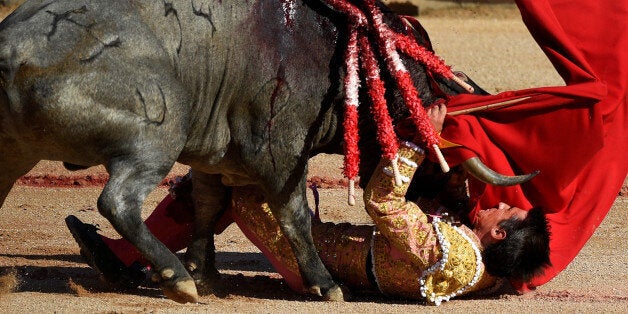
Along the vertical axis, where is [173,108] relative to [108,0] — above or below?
below

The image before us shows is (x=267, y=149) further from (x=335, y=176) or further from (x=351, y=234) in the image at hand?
(x=335, y=176)

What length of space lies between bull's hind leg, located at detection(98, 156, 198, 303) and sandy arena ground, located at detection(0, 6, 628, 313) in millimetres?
285

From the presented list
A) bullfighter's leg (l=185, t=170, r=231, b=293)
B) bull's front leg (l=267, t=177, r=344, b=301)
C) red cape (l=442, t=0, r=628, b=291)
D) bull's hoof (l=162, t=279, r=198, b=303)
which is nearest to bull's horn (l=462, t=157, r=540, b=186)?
red cape (l=442, t=0, r=628, b=291)

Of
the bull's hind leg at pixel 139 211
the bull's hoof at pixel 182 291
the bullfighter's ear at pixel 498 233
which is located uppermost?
the bull's hind leg at pixel 139 211

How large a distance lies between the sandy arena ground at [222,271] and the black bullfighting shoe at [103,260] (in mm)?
64

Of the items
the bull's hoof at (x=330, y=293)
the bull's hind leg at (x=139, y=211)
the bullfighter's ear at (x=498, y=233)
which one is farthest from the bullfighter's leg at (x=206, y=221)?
the bullfighter's ear at (x=498, y=233)

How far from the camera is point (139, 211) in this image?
569cm

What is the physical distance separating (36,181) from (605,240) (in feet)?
12.7

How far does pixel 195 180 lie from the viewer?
678 cm

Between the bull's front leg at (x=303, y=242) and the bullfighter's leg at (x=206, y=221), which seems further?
the bullfighter's leg at (x=206, y=221)

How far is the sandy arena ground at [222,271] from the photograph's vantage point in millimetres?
6188

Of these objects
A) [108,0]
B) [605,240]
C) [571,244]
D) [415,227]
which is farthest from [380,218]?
[605,240]

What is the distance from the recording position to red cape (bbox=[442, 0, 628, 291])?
6473 mm

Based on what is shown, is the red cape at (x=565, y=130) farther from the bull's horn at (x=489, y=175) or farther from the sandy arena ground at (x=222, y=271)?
the sandy arena ground at (x=222, y=271)
